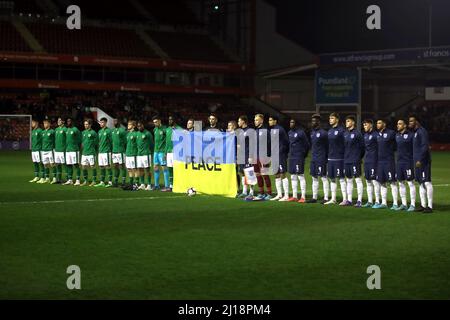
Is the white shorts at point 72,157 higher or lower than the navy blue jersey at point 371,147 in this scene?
lower

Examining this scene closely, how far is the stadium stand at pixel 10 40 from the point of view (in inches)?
1996

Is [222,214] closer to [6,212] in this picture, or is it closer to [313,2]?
[6,212]

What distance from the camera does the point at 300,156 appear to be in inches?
770

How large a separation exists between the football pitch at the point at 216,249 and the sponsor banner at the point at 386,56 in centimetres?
2690

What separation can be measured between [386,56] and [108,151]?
26952mm

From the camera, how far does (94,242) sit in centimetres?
1295

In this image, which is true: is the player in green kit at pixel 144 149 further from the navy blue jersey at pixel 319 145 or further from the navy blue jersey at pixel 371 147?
the navy blue jersey at pixel 371 147

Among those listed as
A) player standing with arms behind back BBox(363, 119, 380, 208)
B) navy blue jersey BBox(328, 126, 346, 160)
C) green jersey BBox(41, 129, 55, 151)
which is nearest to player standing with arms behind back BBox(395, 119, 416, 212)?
player standing with arms behind back BBox(363, 119, 380, 208)

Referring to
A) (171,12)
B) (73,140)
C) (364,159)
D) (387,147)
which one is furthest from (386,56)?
(387,147)

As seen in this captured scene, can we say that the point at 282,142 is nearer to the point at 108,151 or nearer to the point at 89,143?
the point at 108,151

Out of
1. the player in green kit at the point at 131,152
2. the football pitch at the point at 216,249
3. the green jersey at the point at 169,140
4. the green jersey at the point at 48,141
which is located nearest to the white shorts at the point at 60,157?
the green jersey at the point at 48,141

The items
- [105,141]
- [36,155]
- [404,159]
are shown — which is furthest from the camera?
[36,155]

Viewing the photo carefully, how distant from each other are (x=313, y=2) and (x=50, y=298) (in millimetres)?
48146
